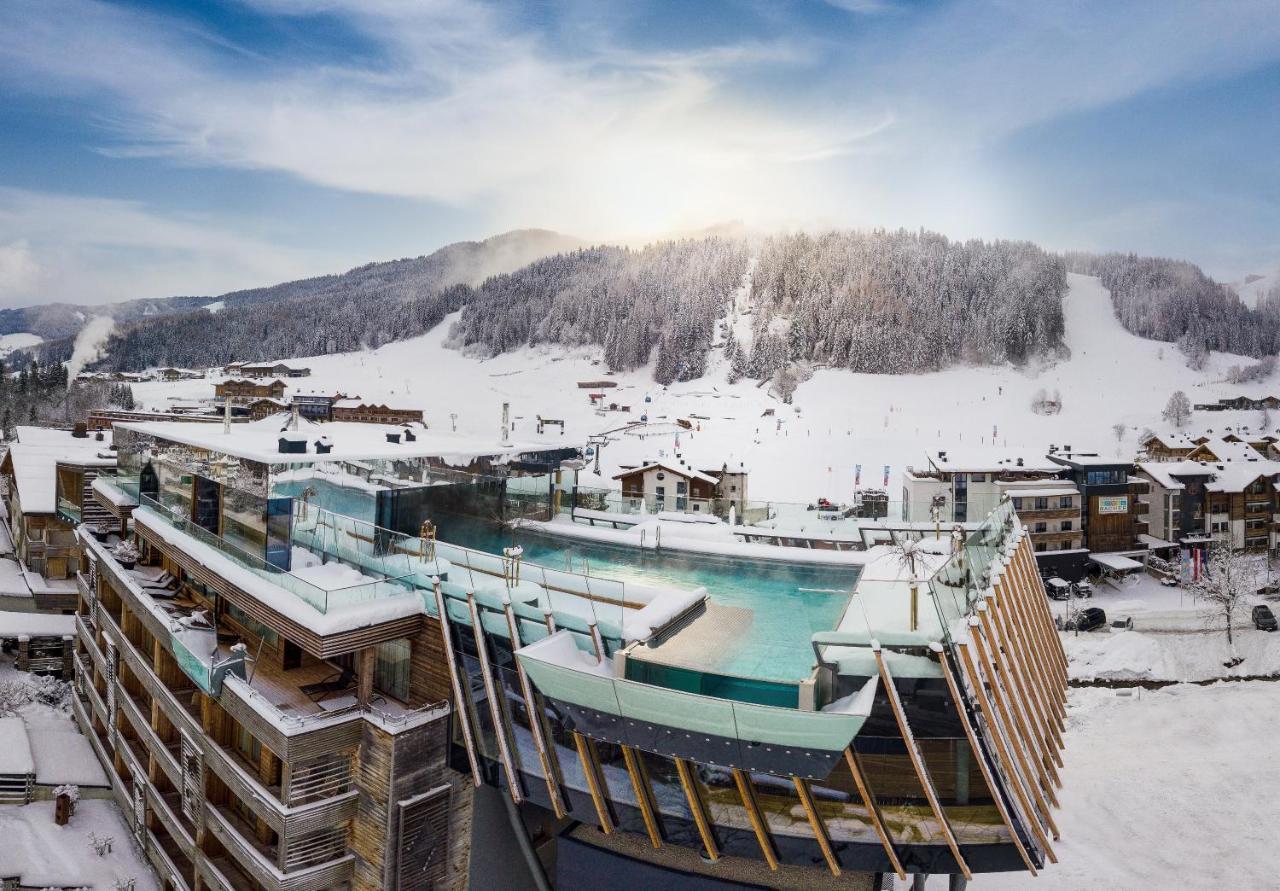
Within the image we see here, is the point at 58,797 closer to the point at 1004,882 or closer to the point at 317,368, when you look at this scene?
the point at 1004,882

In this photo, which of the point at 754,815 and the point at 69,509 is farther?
the point at 69,509

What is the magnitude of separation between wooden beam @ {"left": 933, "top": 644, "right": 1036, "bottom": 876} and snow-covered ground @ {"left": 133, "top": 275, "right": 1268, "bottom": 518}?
131 feet

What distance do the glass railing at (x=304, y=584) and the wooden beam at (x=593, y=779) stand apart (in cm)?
355

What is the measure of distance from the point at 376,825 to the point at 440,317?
18097 cm

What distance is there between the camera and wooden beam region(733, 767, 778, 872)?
811cm

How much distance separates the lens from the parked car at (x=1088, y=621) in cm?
3612

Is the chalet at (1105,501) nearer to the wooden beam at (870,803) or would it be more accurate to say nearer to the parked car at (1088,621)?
the parked car at (1088,621)

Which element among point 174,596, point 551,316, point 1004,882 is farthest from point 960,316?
point 174,596

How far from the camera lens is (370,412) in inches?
3529

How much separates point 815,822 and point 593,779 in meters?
2.64

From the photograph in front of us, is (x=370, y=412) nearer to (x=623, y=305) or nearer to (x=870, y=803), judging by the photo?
(x=623, y=305)

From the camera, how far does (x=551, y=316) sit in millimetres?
159250

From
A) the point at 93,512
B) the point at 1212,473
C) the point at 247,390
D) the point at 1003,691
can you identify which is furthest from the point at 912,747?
the point at 247,390

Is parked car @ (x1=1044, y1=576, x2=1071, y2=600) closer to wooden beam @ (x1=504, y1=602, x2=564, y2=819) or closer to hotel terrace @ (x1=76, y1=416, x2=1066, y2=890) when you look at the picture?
hotel terrace @ (x1=76, y1=416, x2=1066, y2=890)
